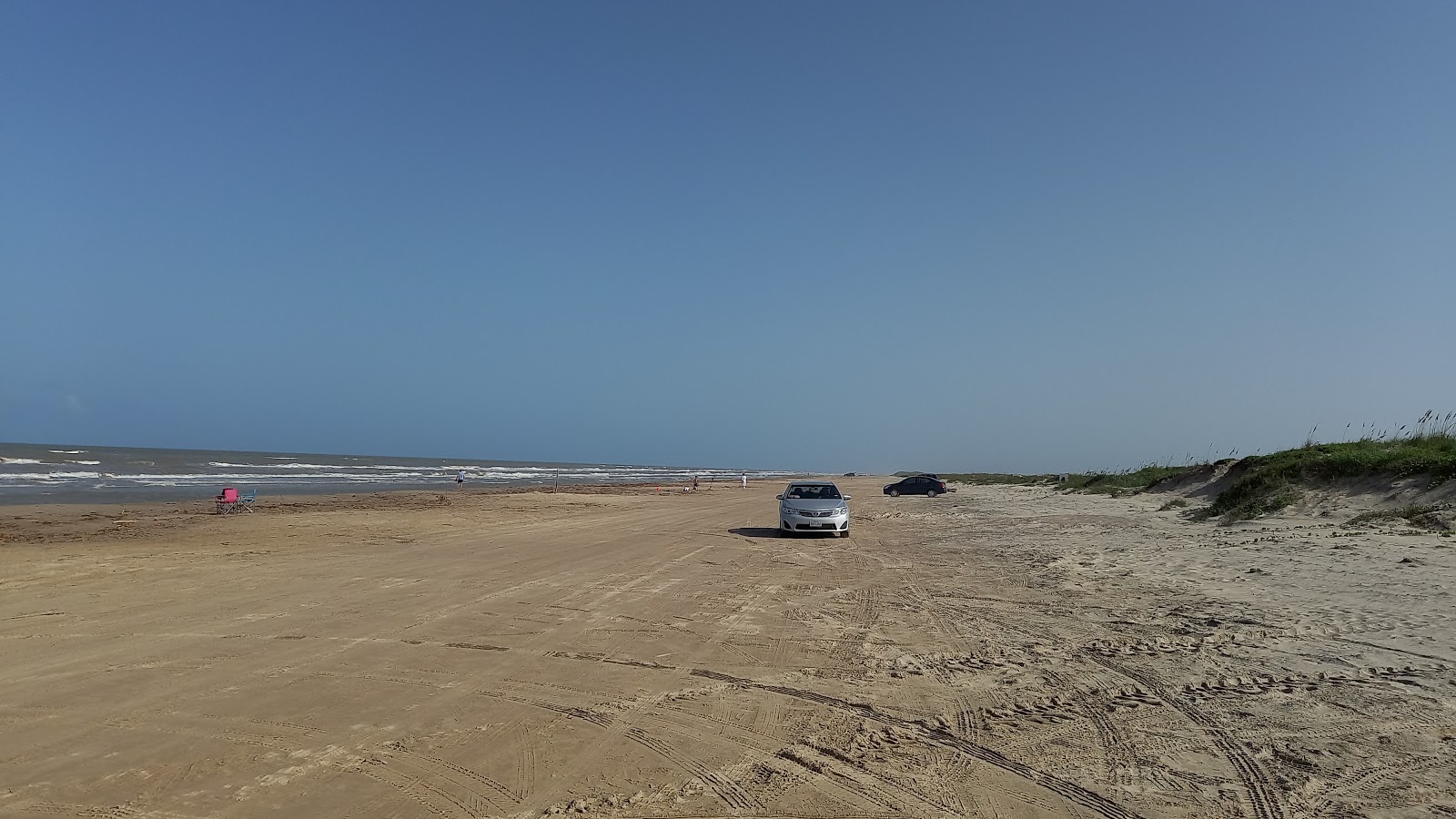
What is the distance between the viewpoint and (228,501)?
27062 millimetres

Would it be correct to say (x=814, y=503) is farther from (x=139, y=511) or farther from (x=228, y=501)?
(x=139, y=511)

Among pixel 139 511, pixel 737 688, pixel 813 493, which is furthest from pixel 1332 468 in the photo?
pixel 139 511

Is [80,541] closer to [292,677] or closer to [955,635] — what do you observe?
[292,677]

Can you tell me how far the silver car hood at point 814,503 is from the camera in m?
20.8

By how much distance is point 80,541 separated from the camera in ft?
59.7

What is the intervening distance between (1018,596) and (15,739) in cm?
1085

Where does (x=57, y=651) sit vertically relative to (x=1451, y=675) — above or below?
below

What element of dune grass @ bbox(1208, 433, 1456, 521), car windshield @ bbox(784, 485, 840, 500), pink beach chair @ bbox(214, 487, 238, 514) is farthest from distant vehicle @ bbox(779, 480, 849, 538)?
pink beach chair @ bbox(214, 487, 238, 514)

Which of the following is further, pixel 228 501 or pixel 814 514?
pixel 228 501

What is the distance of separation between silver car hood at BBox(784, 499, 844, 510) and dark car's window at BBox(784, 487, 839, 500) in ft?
0.98

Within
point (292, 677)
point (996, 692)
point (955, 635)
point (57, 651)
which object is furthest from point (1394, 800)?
point (57, 651)

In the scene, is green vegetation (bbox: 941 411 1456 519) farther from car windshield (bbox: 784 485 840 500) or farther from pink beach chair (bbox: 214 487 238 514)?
pink beach chair (bbox: 214 487 238 514)

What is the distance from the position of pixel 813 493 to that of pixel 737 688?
15.7m

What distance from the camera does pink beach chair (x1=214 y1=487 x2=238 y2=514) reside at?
88.4 ft
